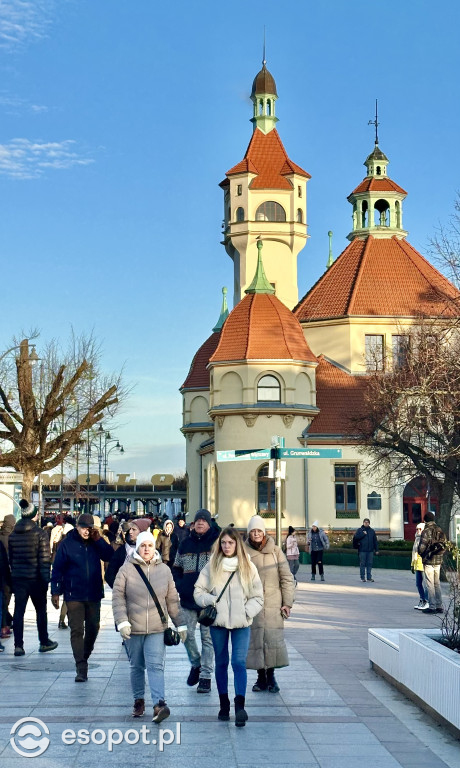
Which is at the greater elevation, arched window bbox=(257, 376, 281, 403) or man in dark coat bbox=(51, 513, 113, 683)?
arched window bbox=(257, 376, 281, 403)

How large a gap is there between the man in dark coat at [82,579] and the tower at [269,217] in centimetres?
4363

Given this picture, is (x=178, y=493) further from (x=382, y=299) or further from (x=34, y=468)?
(x=34, y=468)

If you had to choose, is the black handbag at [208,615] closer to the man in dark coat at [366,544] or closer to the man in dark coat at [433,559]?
the man in dark coat at [433,559]

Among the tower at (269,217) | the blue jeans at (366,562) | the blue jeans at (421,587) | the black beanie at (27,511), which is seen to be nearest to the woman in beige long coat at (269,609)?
the black beanie at (27,511)

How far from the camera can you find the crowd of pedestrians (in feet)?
33.6

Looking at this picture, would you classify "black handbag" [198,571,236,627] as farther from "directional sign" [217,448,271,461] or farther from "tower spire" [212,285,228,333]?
"tower spire" [212,285,228,333]

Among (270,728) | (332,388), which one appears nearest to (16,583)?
(270,728)

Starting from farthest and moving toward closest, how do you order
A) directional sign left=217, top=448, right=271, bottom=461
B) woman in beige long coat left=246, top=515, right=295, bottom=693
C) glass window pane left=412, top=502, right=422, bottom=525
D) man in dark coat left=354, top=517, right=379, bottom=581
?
glass window pane left=412, top=502, right=422, bottom=525 < man in dark coat left=354, top=517, right=379, bottom=581 < directional sign left=217, top=448, right=271, bottom=461 < woman in beige long coat left=246, top=515, right=295, bottom=693

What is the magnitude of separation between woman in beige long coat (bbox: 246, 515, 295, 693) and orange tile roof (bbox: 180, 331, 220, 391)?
4609 centimetres

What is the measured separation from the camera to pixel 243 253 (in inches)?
2216

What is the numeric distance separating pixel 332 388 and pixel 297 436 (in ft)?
13.3

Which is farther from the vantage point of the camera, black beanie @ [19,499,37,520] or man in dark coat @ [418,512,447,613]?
man in dark coat @ [418,512,447,613]

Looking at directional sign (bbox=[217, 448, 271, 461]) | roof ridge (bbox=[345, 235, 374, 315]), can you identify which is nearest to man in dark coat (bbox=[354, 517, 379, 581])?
directional sign (bbox=[217, 448, 271, 461])

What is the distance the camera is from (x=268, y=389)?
4766 cm
